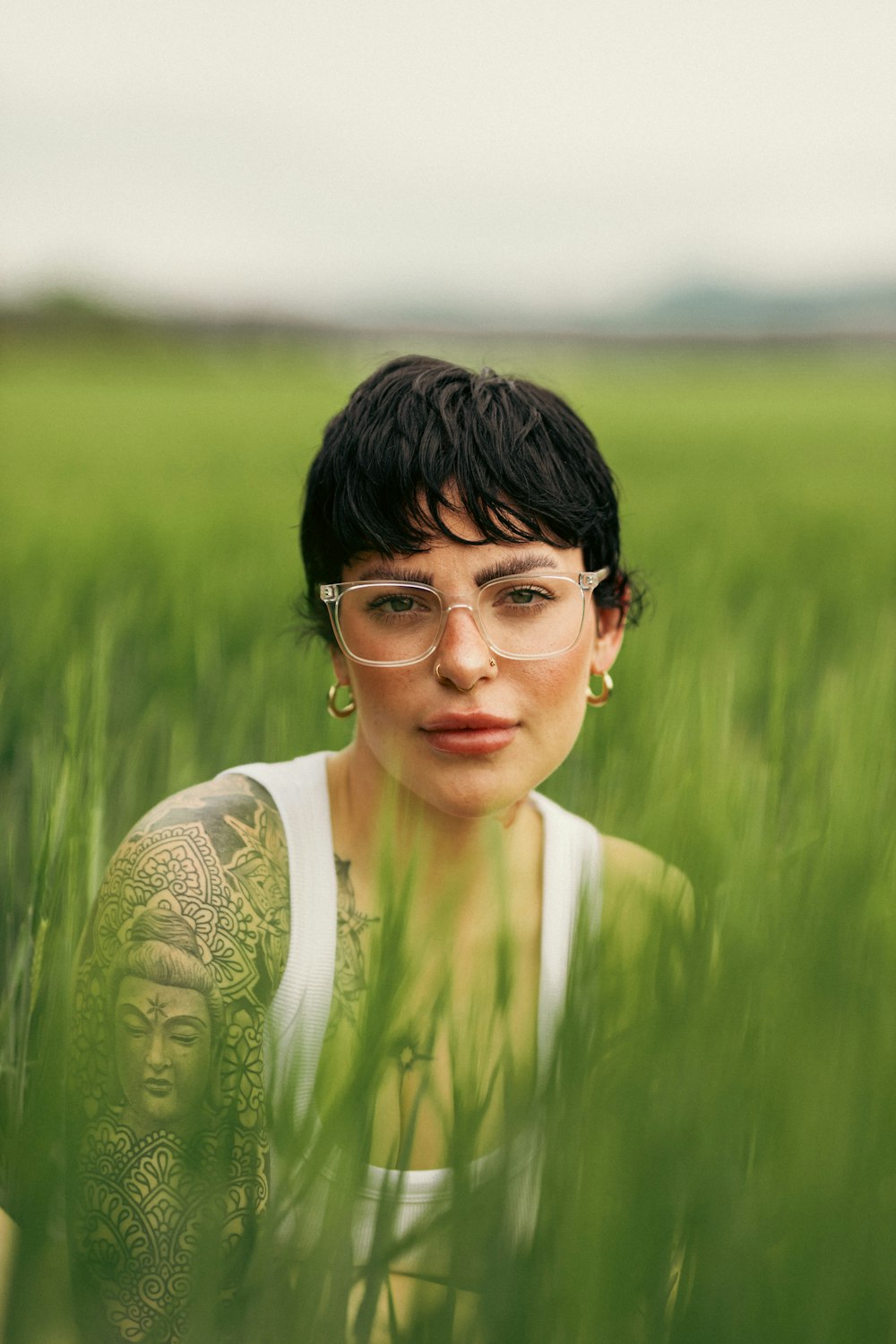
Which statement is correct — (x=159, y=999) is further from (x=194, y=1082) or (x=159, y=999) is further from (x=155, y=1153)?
(x=194, y=1082)

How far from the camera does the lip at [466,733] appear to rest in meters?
1.03

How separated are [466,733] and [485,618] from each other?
0.10 meters

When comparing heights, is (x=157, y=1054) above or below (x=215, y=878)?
below

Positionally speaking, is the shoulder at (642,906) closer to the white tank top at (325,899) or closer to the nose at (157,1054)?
the white tank top at (325,899)

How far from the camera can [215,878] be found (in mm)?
1078

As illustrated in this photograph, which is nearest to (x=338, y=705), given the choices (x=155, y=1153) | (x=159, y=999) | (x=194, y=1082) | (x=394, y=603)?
(x=394, y=603)

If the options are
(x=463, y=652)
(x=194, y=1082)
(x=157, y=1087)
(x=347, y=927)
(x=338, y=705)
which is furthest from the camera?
(x=338, y=705)

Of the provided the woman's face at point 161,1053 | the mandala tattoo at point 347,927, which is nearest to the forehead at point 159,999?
the woman's face at point 161,1053

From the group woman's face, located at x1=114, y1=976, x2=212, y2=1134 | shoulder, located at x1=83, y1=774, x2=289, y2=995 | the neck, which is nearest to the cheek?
woman's face, located at x1=114, y1=976, x2=212, y2=1134

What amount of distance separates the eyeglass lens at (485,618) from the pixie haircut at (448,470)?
4cm

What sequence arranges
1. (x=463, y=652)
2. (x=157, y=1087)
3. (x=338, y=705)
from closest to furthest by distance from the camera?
(x=157, y=1087) → (x=463, y=652) → (x=338, y=705)

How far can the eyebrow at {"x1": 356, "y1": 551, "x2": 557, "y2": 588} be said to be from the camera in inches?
42.6

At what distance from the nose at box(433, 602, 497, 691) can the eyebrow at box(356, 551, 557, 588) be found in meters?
0.03

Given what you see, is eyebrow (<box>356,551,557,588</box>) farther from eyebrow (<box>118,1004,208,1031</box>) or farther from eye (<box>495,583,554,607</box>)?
eyebrow (<box>118,1004,208,1031</box>)
